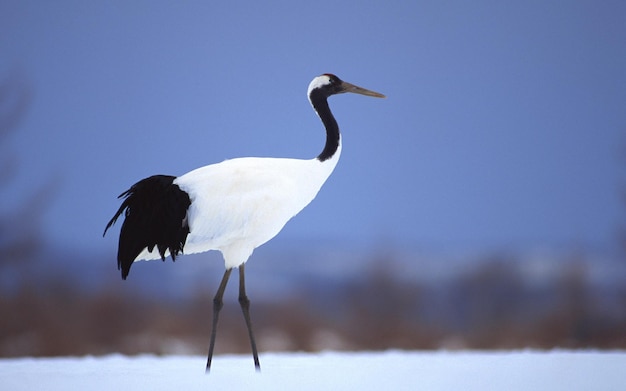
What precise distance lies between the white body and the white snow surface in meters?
0.72

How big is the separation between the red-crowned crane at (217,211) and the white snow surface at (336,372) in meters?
0.37

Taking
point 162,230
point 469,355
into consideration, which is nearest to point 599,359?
point 469,355

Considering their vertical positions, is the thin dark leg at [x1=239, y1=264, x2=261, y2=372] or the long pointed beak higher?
the long pointed beak

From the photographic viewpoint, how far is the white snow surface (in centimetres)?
434

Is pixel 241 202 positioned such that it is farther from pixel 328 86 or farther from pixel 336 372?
pixel 336 372

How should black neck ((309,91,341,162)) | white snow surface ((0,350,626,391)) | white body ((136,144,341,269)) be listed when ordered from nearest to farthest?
white snow surface ((0,350,626,391)) → white body ((136,144,341,269)) → black neck ((309,91,341,162))

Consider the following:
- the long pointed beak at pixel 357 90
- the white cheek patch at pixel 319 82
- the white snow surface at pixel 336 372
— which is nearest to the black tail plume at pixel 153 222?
the white snow surface at pixel 336 372

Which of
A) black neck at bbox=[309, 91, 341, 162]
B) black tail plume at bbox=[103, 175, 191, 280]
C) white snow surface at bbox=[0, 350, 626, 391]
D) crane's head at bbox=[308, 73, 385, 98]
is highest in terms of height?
crane's head at bbox=[308, 73, 385, 98]

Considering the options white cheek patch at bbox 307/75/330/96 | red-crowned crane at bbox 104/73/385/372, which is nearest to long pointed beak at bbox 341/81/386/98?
white cheek patch at bbox 307/75/330/96

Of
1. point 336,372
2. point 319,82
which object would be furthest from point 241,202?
point 336,372

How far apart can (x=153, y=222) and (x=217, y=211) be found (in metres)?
0.38

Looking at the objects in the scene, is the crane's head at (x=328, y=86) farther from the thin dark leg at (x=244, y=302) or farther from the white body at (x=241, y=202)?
the thin dark leg at (x=244, y=302)

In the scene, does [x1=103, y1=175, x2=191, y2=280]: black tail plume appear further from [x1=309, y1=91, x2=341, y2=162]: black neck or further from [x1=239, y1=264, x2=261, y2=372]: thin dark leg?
[x1=309, y1=91, x2=341, y2=162]: black neck

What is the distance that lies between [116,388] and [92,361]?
138 cm
